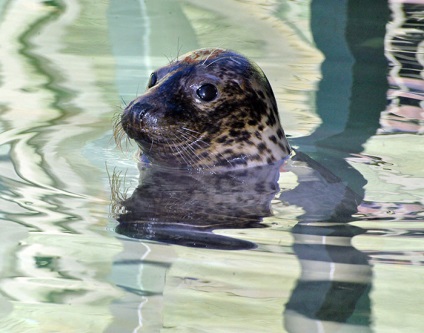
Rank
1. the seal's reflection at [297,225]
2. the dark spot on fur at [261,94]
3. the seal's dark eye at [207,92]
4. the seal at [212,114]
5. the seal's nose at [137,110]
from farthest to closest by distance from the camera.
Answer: the dark spot on fur at [261,94], the seal's dark eye at [207,92], the seal at [212,114], the seal's nose at [137,110], the seal's reflection at [297,225]

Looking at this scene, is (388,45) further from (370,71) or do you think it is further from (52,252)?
(52,252)

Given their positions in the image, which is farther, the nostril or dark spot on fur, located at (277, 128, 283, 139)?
dark spot on fur, located at (277, 128, 283, 139)

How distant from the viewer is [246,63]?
524 centimetres

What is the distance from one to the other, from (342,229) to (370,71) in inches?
137

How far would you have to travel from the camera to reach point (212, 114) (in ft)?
16.6

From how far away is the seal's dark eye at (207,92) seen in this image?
5.06m

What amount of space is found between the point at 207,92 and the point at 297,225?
1.21 meters

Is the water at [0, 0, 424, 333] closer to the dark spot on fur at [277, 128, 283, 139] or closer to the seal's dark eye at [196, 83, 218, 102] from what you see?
the dark spot on fur at [277, 128, 283, 139]

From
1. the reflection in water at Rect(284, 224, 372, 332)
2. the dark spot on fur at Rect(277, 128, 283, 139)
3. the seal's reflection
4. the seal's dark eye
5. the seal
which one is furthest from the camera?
the dark spot on fur at Rect(277, 128, 283, 139)

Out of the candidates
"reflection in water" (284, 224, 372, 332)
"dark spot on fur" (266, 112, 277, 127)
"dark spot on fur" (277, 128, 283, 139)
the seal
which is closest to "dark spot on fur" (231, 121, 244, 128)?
the seal

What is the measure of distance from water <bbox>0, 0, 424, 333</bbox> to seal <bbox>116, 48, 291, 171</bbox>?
270 mm

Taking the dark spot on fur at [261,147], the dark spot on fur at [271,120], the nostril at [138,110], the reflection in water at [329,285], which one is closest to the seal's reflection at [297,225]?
the reflection in water at [329,285]

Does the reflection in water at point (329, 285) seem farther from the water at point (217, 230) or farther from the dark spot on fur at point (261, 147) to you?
the dark spot on fur at point (261, 147)

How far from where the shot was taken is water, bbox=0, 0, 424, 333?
3.11m
